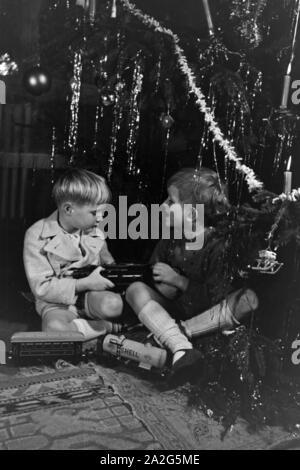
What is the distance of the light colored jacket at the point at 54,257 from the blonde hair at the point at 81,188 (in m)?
0.13

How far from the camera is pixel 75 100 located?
271cm

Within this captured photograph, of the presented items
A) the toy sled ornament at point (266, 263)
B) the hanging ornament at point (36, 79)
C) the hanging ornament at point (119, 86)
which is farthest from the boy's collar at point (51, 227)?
the toy sled ornament at point (266, 263)

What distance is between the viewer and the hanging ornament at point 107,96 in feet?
8.95

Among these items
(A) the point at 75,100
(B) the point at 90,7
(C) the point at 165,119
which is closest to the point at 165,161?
(C) the point at 165,119

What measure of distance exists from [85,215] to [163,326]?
2.89ft

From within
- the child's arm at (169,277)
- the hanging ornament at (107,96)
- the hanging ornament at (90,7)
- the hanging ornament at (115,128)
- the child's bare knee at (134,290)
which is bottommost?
the child's bare knee at (134,290)

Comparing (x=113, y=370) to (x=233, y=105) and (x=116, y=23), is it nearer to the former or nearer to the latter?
(x=233, y=105)

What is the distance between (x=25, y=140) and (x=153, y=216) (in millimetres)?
911

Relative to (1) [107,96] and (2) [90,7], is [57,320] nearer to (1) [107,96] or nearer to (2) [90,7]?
(1) [107,96]

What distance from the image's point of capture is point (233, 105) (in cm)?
285

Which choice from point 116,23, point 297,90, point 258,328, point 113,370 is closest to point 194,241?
point 258,328

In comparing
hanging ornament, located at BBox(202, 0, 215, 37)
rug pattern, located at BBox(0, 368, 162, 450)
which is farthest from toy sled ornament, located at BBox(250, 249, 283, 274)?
hanging ornament, located at BBox(202, 0, 215, 37)

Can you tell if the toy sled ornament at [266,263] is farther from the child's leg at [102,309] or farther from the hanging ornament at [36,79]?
the hanging ornament at [36,79]

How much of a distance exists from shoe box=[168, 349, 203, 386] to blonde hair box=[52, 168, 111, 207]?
1.14 metres
